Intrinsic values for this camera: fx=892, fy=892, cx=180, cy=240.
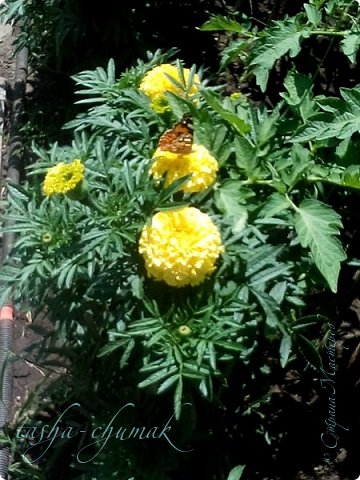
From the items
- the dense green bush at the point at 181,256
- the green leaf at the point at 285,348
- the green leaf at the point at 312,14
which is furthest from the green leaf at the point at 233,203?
the green leaf at the point at 312,14

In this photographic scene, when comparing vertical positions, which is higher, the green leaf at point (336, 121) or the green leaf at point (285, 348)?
the green leaf at point (336, 121)

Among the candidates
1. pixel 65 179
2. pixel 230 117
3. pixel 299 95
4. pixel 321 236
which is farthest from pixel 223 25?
pixel 65 179

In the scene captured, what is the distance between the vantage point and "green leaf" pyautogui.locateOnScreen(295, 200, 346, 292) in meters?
2.31

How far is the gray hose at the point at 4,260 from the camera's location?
302 centimetres

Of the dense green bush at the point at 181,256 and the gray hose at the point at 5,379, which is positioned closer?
the dense green bush at the point at 181,256

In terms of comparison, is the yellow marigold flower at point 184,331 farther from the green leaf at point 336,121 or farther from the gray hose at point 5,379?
the gray hose at point 5,379

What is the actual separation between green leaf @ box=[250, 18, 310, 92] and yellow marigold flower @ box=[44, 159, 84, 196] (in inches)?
37.3

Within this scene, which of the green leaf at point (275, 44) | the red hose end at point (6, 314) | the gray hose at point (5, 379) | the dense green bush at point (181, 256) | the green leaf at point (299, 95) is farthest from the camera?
the red hose end at point (6, 314)

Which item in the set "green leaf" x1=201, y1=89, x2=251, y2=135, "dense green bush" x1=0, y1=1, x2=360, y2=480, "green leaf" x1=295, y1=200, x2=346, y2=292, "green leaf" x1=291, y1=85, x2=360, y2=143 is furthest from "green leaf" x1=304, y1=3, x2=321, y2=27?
"green leaf" x1=295, y1=200, x2=346, y2=292

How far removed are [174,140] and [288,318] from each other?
65cm

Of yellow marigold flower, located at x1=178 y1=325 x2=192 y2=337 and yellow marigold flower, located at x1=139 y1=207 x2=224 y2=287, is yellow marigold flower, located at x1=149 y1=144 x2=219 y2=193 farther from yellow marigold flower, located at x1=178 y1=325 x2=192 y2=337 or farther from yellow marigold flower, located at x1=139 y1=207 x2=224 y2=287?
yellow marigold flower, located at x1=178 y1=325 x2=192 y2=337

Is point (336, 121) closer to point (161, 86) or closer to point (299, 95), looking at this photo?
point (299, 95)

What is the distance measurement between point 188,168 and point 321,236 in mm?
408

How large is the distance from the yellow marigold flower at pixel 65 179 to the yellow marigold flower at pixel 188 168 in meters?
0.23
